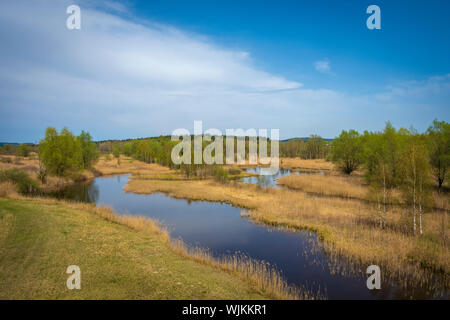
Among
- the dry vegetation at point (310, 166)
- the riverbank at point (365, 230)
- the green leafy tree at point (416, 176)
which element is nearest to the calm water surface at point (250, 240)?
the riverbank at point (365, 230)

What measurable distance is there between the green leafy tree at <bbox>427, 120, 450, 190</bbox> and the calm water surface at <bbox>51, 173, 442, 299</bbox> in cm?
2425

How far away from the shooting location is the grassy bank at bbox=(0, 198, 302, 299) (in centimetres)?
880

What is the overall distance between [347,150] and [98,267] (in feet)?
175

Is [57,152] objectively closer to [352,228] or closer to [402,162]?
[352,228]

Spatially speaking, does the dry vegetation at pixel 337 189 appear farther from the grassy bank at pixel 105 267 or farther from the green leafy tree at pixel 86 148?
the green leafy tree at pixel 86 148

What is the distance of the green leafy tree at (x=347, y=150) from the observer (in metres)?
50.9

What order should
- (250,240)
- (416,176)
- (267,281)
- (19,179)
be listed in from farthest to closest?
1. (19,179)
2. (250,240)
3. (416,176)
4. (267,281)

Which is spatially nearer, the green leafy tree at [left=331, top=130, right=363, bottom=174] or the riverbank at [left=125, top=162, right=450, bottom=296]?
the riverbank at [left=125, top=162, right=450, bottom=296]

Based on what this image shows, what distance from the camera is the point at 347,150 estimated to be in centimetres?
5200

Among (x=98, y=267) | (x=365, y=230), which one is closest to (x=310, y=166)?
(x=365, y=230)

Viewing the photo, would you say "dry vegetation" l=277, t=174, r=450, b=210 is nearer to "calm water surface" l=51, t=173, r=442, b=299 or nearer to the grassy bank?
"calm water surface" l=51, t=173, r=442, b=299

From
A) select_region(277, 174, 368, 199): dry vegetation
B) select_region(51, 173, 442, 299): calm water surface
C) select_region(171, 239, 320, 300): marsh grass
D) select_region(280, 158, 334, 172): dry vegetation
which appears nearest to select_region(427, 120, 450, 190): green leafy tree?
select_region(277, 174, 368, 199): dry vegetation
